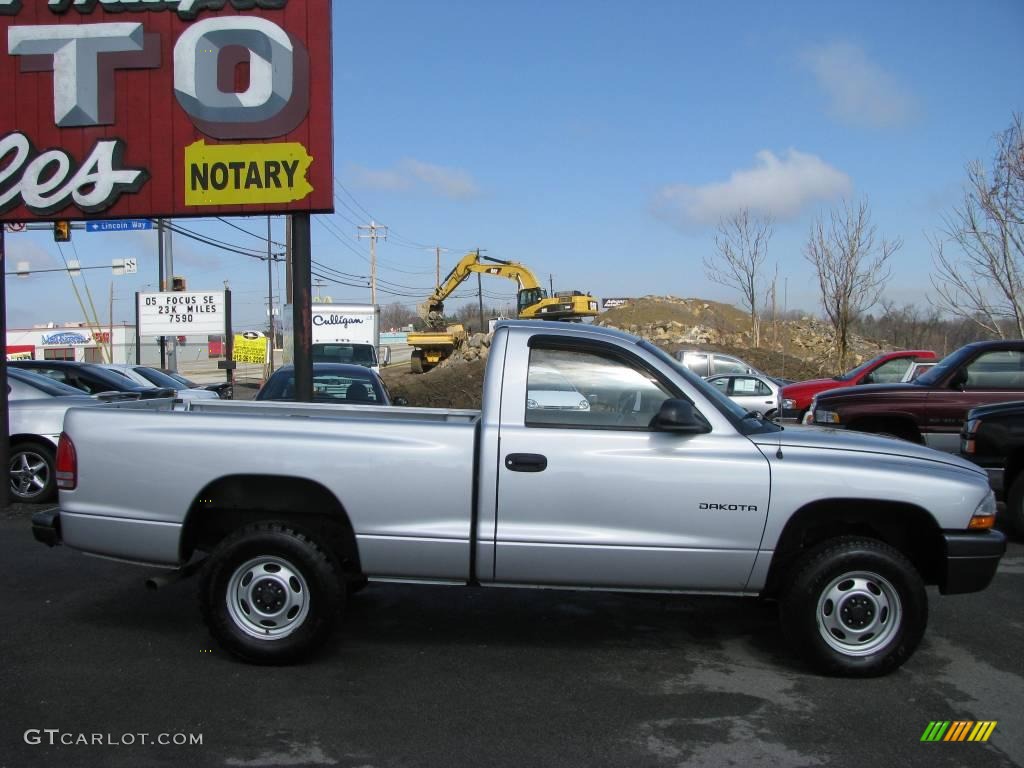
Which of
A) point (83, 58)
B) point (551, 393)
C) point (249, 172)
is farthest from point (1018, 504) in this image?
point (83, 58)

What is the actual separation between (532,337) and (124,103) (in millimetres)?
5960

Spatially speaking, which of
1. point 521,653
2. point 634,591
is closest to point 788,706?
point 634,591

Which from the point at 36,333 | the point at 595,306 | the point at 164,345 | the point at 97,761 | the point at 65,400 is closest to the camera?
the point at 97,761

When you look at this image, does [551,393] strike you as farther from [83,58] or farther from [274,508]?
[83,58]

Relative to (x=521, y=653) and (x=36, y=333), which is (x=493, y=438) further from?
(x=36, y=333)

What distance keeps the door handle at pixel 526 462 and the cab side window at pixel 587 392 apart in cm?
20

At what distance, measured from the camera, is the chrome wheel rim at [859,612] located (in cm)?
475

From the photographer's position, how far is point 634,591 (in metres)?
4.87

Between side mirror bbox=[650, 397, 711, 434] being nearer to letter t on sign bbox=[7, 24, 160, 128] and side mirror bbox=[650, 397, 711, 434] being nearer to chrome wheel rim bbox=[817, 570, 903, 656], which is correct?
chrome wheel rim bbox=[817, 570, 903, 656]

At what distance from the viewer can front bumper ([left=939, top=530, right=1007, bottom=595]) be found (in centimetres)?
475

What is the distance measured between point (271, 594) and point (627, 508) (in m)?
1.99

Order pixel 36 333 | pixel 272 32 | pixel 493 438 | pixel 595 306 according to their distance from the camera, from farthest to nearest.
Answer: pixel 36 333, pixel 595 306, pixel 272 32, pixel 493 438

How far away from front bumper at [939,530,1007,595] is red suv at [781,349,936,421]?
11.1 m

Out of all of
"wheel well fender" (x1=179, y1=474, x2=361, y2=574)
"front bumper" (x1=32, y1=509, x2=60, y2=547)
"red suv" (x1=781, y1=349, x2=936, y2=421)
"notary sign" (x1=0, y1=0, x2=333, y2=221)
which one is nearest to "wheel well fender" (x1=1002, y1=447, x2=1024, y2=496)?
"wheel well fender" (x1=179, y1=474, x2=361, y2=574)
